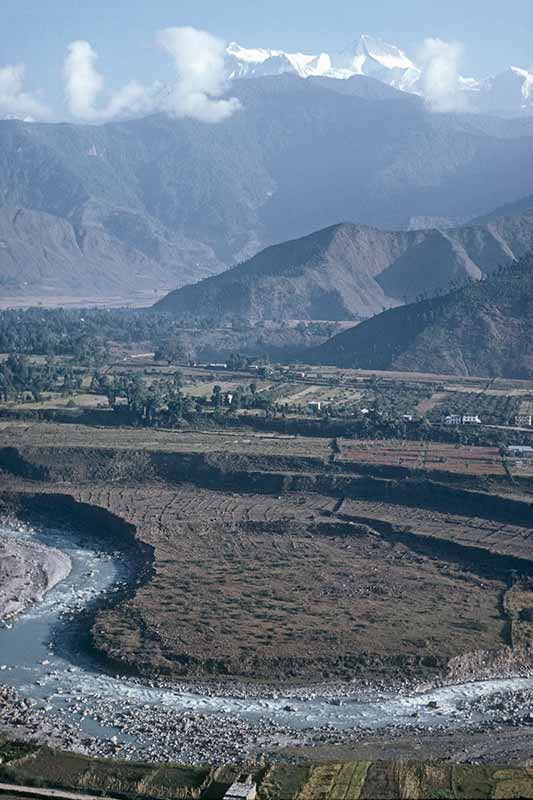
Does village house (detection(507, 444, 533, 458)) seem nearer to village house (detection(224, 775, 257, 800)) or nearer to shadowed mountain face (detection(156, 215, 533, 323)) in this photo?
village house (detection(224, 775, 257, 800))

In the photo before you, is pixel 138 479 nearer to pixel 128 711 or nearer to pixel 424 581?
pixel 424 581

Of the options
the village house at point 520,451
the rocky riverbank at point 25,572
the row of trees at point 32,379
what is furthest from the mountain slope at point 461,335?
the rocky riverbank at point 25,572

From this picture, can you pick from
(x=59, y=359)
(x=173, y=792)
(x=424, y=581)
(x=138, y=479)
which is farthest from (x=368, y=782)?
(x=59, y=359)

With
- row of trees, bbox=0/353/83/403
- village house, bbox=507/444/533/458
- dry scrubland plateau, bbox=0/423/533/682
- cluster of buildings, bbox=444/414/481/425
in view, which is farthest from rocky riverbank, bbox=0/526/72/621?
cluster of buildings, bbox=444/414/481/425

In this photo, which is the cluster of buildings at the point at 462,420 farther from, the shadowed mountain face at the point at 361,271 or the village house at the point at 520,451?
the shadowed mountain face at the point at 361,271

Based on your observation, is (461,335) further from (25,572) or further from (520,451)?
(25,572)
